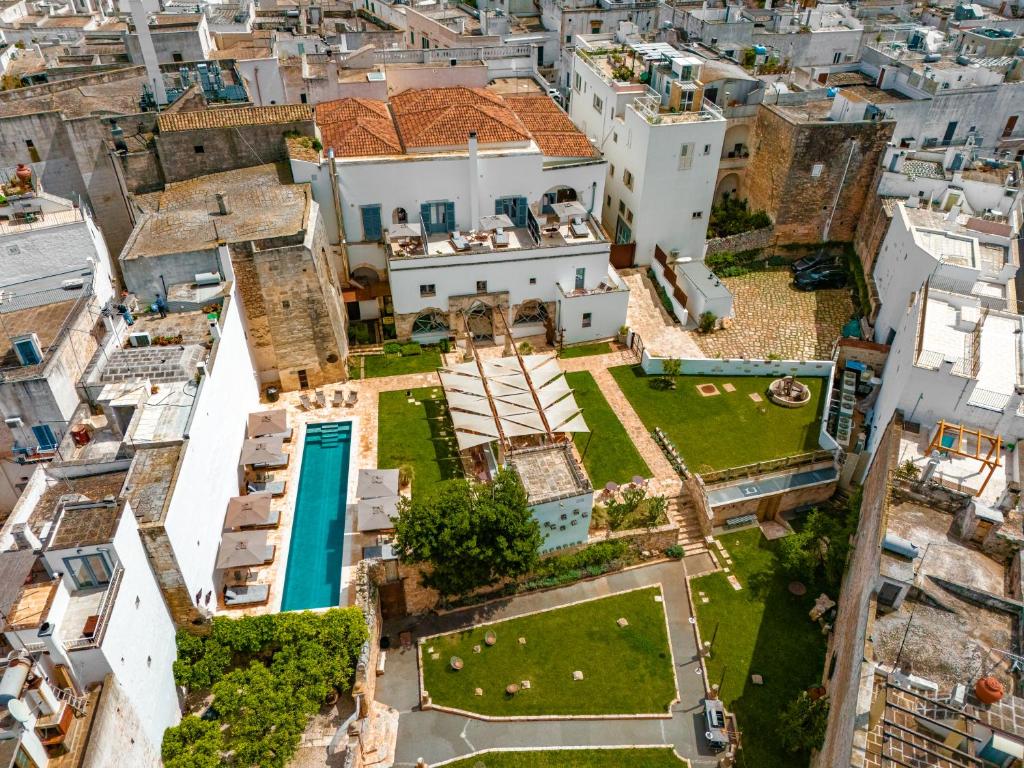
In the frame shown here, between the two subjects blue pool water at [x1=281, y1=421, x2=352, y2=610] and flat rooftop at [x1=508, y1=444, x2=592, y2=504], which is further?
flat rooftop at [x1=508, y1=444, x2=592, y2=504]

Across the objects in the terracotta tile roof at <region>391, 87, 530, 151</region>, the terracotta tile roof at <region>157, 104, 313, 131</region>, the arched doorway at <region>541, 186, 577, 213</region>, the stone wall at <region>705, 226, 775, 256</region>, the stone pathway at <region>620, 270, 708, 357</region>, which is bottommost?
the stone pathway at <region>620, 270, 708, 357</region>

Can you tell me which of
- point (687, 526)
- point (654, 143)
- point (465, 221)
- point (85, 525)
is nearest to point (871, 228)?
point (654, 143)

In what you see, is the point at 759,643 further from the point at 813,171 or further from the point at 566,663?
the point at 813,171

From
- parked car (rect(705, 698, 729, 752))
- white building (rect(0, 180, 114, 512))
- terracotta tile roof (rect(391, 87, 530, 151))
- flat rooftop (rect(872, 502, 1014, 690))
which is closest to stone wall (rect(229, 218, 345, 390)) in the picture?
white building (rect(0, 180, 114, 512))

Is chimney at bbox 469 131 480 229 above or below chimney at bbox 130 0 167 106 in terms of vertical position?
below

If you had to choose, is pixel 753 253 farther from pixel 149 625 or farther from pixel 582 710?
pixel 149 625

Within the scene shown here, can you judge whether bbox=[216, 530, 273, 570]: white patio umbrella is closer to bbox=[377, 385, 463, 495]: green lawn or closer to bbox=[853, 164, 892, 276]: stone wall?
bbox=[377, 385, 463, 495]: green lawn

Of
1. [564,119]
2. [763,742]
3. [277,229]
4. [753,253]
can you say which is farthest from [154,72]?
[763,742]
